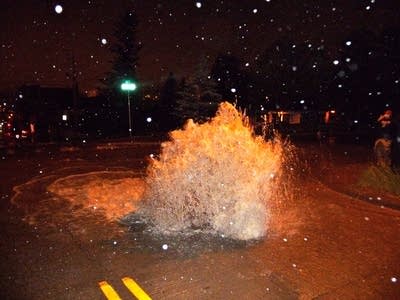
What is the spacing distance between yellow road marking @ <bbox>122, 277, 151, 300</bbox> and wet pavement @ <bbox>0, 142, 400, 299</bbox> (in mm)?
68

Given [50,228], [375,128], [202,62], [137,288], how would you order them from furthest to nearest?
1. [375,128]
2. [202,62]
3. [50,228]
4. [137,288]

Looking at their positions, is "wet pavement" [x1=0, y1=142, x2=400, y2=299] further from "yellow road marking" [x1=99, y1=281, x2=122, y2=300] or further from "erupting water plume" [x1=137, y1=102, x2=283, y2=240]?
"erupting water plume" [x1=137, y1=102, x2=283, y2=240]

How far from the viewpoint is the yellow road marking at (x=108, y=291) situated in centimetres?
467

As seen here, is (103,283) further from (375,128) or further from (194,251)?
(375,128)

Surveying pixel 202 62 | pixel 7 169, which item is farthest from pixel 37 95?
pixel 7 169

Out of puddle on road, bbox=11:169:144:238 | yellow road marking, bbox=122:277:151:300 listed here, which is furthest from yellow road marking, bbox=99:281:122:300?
puddle on road, bbox=11:169:144:238

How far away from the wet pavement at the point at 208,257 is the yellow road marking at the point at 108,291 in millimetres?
64

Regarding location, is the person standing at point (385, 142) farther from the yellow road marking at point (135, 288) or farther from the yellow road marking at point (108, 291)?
the yellow road marking at point (108, 291)

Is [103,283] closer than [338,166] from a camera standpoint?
Yes

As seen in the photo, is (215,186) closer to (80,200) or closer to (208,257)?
(208,257)

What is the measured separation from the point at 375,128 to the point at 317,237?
40.2 m

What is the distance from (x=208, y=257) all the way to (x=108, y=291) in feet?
5.54

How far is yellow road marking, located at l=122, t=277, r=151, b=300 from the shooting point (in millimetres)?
4699

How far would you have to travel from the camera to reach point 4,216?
8539 mm
